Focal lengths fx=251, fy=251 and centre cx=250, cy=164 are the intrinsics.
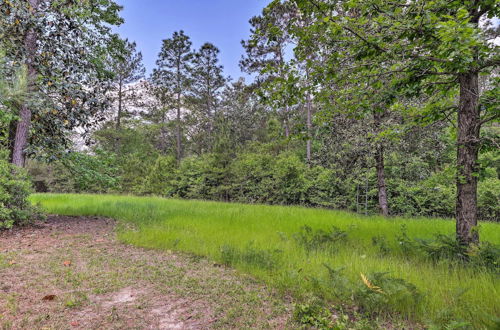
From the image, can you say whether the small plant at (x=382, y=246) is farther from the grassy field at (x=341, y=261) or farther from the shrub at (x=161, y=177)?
the shrub at (x=161, y=177)

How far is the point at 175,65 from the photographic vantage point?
22.1 m

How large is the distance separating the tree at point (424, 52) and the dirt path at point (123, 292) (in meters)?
3.19

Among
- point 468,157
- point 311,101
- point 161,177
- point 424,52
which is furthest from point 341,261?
point 161,177

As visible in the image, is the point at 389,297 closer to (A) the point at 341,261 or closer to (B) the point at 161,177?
(A) the point at 341,261

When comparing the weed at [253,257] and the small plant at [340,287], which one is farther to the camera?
the weed at [253,257]

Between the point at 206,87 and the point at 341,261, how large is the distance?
70.7 feet

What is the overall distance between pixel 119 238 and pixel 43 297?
269 cm

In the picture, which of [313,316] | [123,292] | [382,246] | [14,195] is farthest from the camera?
[14,195]

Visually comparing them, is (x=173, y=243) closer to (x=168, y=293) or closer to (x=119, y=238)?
(x=119, y=238)

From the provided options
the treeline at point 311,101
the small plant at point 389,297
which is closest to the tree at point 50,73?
the treeline at point 311,101

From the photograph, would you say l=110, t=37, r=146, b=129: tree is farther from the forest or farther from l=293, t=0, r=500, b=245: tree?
l=293, t=0, r=500, b=245: tree

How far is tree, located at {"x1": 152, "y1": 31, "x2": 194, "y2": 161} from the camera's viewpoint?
21.7 meters

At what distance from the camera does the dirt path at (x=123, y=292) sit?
2.35 metres

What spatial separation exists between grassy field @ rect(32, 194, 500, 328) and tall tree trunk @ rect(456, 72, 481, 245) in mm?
643
